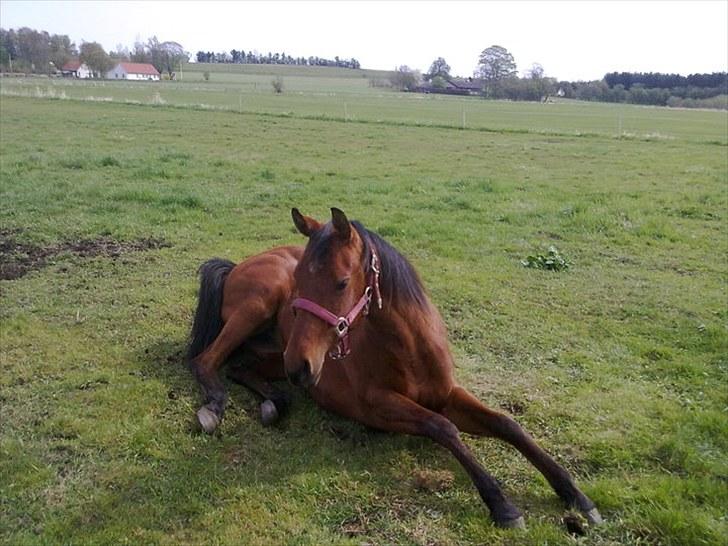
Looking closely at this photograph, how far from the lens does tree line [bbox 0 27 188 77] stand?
9206 centimetres

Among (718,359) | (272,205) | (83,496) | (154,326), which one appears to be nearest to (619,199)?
(272,205)

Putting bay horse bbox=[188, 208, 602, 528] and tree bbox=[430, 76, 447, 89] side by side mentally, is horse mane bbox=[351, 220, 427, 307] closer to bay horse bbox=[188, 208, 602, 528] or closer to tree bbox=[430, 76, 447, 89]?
bay horse bbox=[188, 208, 602, 528]

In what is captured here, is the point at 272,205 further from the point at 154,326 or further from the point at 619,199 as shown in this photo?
the point at 619,199

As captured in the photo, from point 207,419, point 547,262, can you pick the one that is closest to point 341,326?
point 207,419

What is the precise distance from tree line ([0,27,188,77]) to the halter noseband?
9990 cm

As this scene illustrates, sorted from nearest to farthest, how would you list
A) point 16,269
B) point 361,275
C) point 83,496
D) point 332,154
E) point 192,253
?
point 361,275
point 83,496
point 16,269
point 192,253
point 332,154

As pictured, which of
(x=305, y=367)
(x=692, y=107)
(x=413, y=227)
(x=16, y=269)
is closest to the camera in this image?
(x=305, y=367)

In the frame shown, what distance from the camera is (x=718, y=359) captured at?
202 inches

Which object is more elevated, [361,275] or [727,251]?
[361,275]

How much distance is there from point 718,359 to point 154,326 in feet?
15.7

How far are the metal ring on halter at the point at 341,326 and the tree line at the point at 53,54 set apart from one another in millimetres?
100149

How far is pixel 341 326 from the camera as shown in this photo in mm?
2977

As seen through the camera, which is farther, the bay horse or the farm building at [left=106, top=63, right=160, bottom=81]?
the farm building at [left=106, top=63, right=160, bottom=81]

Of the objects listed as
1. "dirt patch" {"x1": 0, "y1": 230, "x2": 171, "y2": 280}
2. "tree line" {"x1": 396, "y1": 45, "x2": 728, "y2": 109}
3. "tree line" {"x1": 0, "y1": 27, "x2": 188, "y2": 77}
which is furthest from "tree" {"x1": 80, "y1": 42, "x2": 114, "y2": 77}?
"dirt patch" {"x1": 0, "y1": 230, "x2": 171, "y2": 280}
